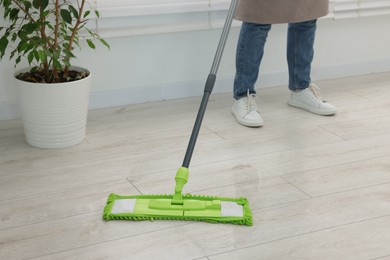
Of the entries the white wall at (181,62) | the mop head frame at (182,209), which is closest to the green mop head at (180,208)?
the mop head frame at (182,209)

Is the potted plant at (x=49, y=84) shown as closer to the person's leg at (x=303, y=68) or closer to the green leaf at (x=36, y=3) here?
the green leaf at (x=36, y=3)

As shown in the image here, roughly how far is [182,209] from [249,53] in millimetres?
837


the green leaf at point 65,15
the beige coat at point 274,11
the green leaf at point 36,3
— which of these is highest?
the green leaf at point 36,3

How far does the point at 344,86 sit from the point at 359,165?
0.86 metres

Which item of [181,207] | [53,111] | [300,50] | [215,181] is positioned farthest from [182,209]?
[300,50]

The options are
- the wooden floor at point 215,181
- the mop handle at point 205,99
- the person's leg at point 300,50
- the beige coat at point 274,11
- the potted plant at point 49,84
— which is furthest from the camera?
the person's leg at point 300,50

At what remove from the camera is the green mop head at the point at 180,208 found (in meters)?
1.52

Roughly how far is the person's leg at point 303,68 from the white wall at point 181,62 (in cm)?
26

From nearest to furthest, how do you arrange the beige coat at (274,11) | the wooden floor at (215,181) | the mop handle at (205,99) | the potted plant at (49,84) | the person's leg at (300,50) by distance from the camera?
the wooden floor at (215,181), the mop handle at (205,99), the potted plant at (49,84), the beige coat at (274,11), the person's leg at (300,50)

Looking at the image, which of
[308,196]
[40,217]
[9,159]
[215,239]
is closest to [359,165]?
[308,196]

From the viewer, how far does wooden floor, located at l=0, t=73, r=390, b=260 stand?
1.43 metres

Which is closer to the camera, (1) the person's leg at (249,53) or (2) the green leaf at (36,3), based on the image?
(2) the green leaf at (36,3)

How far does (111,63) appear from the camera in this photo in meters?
2.35

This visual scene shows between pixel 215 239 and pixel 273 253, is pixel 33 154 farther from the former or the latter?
pixel 273 253
